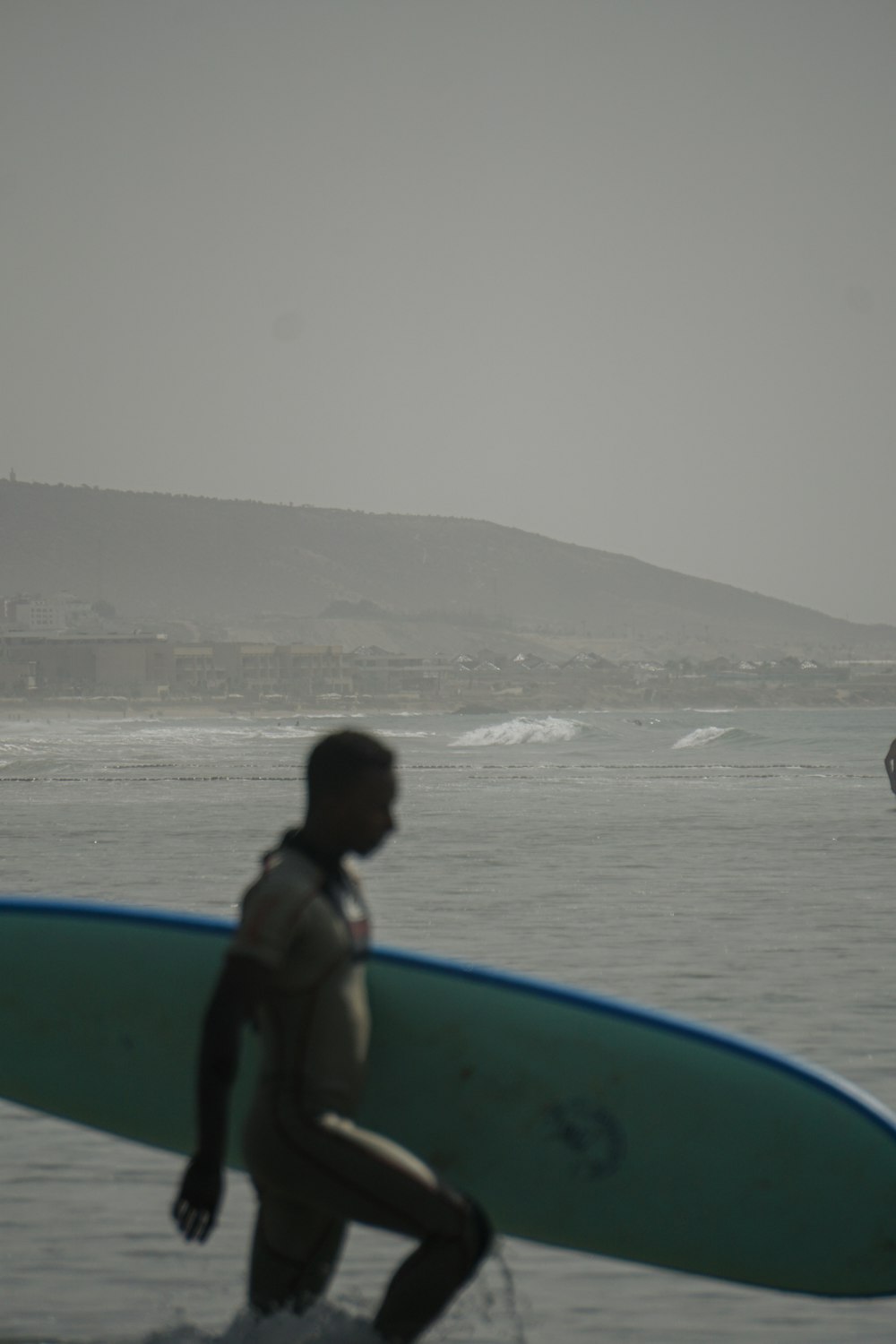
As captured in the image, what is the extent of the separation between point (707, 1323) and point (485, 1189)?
0.79 m

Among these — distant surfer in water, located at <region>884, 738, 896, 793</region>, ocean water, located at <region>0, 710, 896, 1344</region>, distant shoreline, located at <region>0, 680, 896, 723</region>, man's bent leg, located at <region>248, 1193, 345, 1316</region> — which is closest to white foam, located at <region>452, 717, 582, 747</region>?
ocean water, located at <region>0, 710, 896, 1344</region>

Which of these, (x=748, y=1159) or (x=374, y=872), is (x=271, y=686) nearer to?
(x=374, y=872)

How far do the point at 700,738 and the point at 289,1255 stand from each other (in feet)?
210

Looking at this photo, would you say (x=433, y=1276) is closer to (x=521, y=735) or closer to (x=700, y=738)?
(x=700, y=738)

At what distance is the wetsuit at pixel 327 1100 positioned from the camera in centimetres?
309

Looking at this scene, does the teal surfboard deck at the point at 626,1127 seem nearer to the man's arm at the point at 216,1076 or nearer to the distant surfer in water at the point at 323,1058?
the distant surfer in water at the point at 323,1058

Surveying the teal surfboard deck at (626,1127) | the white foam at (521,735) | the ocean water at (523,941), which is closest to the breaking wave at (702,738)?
the white foam at (521,735)

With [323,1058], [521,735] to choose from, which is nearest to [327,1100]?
[323,1058]

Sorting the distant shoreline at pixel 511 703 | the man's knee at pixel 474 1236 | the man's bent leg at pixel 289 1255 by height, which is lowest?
the distant shoreline at pixel 511 703

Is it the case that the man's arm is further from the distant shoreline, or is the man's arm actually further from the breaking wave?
the distant shoreline

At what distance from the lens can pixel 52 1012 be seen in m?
4.11

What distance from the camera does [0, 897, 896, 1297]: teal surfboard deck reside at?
3.68 m

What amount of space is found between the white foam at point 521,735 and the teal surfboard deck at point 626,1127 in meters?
61.8

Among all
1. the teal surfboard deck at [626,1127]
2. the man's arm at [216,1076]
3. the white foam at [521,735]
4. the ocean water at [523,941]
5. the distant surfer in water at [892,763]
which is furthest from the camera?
the white foam at [521,735]
